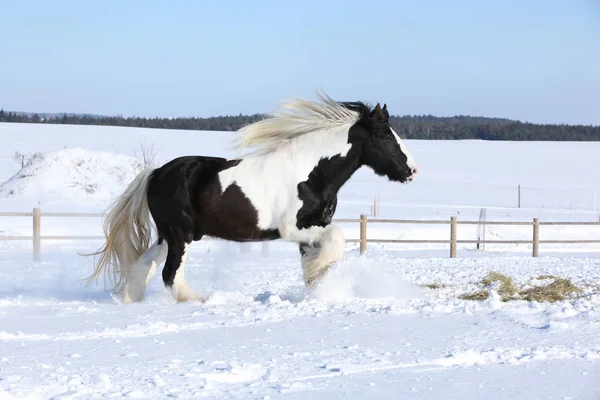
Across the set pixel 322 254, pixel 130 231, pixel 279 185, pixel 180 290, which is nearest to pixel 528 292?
pixel 322 254

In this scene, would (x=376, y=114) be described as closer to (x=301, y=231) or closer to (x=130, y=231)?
(x=301, y=231)

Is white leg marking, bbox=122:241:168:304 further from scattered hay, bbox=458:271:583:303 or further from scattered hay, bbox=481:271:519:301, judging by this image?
scattered hay, bbox=481:271:519:301

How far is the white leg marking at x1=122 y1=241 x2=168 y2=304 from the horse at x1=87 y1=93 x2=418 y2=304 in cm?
1

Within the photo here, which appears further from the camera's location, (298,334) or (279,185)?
(279,185)

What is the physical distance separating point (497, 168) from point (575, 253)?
1387 inches

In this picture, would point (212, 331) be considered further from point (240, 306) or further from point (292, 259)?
point (292, 259)

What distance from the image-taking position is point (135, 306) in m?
7.45

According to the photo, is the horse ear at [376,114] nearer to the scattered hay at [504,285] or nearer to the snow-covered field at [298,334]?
the snow-covered field at [298,334]

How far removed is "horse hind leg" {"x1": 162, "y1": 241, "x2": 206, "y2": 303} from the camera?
24.7 feet

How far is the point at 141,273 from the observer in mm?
7832

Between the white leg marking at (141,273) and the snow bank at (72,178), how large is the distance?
20.4 metres

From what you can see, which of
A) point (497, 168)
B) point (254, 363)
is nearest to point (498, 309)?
point (254, 363)

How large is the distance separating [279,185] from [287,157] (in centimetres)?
30

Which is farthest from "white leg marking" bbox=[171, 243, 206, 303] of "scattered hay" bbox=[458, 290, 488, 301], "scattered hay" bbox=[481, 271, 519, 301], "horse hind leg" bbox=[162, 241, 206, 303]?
"scattered hay" bbox=[481, 271, 519, 301]
